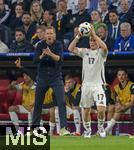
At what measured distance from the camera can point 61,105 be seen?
15.4 meters

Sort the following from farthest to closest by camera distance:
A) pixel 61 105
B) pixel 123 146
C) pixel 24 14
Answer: pixel 24 14 → pixel 61 105 → pixel 123 146

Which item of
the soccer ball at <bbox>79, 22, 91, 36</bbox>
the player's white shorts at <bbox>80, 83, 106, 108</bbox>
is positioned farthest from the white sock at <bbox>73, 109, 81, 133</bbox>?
the soccer ball at <bbox>79, 22, 91, 36</bbox>

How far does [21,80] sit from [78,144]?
6.36 meters

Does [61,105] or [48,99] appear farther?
[48,99]

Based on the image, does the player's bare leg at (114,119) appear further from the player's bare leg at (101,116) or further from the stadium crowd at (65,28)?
the player's bare leg at (101,116)

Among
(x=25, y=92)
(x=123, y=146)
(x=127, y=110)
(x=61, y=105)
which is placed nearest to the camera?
(x=123, y=146)

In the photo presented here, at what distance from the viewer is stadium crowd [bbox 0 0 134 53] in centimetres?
1814

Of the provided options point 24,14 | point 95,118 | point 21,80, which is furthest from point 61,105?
point 24,14

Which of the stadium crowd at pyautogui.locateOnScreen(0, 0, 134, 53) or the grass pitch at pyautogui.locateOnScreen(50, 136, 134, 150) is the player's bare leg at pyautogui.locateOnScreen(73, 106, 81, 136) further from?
the grass pitch at pyautogui.locateOnScreen(50, 136, 134, 150)

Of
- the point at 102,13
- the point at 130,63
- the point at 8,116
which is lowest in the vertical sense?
the point at 8,116

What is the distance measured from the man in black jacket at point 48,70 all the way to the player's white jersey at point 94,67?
58 centimetres

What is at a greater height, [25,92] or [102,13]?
[102,13]

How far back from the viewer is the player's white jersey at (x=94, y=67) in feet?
50.5

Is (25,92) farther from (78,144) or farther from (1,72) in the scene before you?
(78,144)
